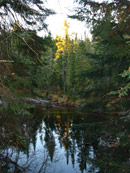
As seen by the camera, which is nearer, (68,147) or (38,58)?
(38,58)

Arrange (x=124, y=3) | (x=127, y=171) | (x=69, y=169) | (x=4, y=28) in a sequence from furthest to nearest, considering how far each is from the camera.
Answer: (x=69, y=169) → (x=124, y=3) → (x=127, y=171) → (x=4, y=28)

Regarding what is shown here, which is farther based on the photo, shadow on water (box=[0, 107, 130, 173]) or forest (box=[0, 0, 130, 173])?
shadow on water (box=[0, 107, 130, 173])

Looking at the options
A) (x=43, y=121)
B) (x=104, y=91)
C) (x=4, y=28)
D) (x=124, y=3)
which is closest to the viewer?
(x=4, y=28)

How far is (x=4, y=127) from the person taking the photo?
4145 mm

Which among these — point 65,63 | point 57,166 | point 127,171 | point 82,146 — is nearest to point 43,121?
point 82,146

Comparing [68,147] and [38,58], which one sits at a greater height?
[68,147]

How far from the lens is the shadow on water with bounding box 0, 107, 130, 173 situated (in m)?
5.16

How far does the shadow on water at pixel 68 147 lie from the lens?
516 centimetres

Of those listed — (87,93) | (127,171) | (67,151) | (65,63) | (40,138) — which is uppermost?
(65,63)

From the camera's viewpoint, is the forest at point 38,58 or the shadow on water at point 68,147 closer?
the forest at point 38,58

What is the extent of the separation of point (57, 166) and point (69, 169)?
26.2 inches

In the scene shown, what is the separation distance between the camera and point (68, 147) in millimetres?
11336

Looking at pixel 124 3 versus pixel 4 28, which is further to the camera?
pixel 124 3

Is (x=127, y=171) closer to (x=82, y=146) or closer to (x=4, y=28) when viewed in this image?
(x=4, y=28)
